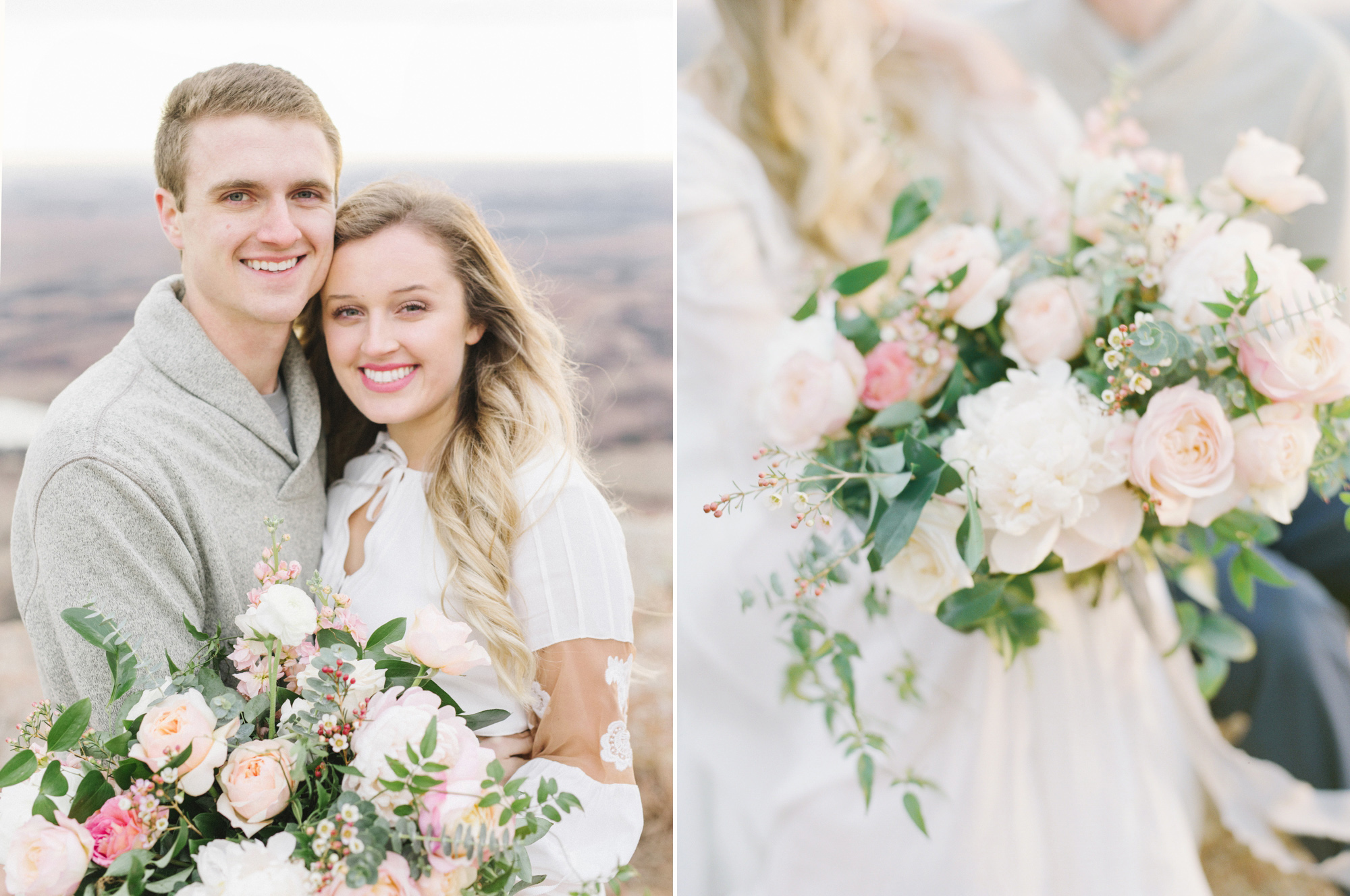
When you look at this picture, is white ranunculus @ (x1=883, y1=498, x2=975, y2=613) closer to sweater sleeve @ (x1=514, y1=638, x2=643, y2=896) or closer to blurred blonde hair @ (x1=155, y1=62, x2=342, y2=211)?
sweater sleeve @ (x1=514, y1=638, x2=643, y2=896)

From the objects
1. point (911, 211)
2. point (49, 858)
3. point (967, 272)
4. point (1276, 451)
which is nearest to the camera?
point (49, 858)

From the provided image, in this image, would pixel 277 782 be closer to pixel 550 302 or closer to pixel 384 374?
pixel 384 374

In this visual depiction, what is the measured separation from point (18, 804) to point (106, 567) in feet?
0.77

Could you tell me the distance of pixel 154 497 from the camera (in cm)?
89

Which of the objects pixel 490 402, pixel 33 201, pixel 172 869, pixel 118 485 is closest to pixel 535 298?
pixel 490 402

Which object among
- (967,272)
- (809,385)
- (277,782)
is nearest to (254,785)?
(277,782)

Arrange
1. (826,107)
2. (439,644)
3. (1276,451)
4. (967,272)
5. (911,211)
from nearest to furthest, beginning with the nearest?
(439,644) → (1276,451) → (967,272) → (911,211) → (826,107)

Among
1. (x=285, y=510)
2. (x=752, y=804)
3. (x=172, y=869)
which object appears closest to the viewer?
(x=172, y=869)

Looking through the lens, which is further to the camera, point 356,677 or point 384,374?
point 384,374

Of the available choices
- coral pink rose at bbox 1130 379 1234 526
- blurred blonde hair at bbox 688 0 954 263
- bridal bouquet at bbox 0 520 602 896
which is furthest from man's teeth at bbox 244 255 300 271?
coral pink rose at bbox 1130 379 1234 526

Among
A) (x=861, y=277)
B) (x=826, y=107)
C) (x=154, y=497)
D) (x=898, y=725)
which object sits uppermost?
(x=826, y=107)

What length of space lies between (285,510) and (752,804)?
789 mm

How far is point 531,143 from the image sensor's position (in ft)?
3.63

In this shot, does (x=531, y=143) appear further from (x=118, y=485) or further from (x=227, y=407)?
(x=118, y=485)
